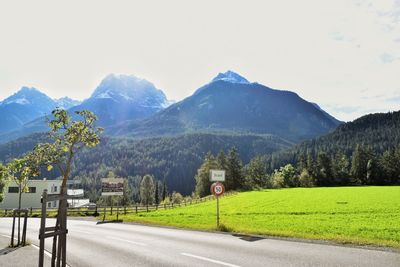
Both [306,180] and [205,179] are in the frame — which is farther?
[306,180]

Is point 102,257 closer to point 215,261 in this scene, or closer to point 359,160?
point 215,261

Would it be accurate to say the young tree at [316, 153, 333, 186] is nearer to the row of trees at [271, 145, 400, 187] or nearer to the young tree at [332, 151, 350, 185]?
the row of trees at [271, 145, 400, 187]

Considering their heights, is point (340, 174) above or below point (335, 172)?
below

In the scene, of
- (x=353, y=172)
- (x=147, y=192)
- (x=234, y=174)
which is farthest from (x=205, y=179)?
(x=353, y=172)

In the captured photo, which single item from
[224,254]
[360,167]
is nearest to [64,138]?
→ [224,254]

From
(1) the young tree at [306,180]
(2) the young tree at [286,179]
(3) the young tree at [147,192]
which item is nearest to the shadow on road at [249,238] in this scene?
(1) the young tree at [306,180]

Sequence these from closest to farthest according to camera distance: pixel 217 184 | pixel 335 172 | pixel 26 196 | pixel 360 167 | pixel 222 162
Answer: pixel 217 184 → pixel 26 196 → pixel 222 162 → pixel 360 167 → pixel 335 172

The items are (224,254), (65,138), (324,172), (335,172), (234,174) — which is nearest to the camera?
(224,254)

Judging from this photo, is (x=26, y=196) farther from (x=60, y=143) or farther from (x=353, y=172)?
(x=353, y=172)

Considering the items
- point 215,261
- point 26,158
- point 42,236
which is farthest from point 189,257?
point 26,158

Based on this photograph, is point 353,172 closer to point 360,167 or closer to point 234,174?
point 360,167

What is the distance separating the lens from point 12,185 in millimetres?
91000

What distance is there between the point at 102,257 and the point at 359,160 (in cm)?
13003

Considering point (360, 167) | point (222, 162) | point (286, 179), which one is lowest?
point (286, 179)
